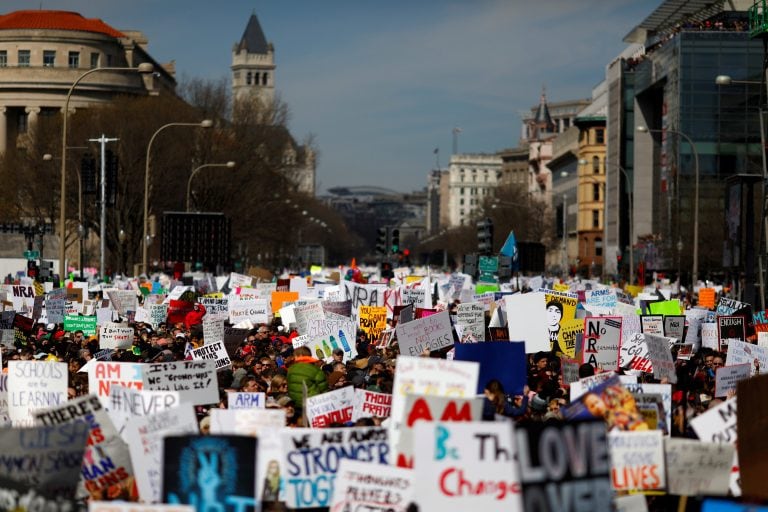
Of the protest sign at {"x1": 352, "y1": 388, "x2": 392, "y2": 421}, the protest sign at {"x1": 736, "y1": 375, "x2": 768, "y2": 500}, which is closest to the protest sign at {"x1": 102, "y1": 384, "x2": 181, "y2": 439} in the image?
the protest sign at {"x1": 352, "y1": 388, "x2": 392, "y2": 421}

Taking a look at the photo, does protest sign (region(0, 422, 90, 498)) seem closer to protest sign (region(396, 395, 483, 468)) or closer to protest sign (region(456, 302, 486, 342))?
protest sign (region(396, 395, 483, 468))

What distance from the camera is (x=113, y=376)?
14.2m

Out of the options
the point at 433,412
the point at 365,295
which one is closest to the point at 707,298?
the point at 365,295

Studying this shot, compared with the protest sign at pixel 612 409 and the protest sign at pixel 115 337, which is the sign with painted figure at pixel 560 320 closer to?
the protest sign at pixel 115 337

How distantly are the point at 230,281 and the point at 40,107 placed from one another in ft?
246

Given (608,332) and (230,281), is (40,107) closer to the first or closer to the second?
(230,281)

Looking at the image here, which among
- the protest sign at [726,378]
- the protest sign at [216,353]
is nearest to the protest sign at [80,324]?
the protest sign at [216,353]

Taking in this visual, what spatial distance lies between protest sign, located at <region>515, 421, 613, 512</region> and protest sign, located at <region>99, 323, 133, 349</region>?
1436cm

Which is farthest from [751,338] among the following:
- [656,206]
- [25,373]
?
[656,206]

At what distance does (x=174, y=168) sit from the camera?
77.9 metres

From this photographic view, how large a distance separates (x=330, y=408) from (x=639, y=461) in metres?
3.92

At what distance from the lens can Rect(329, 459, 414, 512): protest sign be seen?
10.2 meters

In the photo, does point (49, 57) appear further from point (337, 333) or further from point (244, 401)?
point (244, 401)

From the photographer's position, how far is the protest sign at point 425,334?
20391 millimetres
